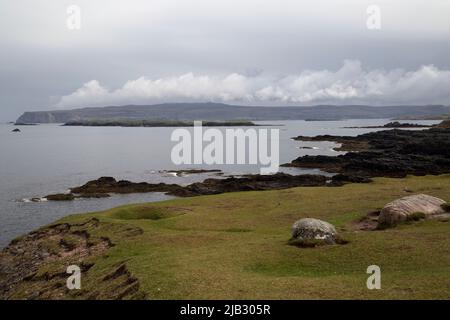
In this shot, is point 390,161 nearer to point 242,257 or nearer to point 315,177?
point 315,177

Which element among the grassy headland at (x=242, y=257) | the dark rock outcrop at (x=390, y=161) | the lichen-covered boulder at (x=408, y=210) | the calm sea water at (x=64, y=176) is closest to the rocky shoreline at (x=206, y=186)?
the calm sea water at (x=64, y=176)

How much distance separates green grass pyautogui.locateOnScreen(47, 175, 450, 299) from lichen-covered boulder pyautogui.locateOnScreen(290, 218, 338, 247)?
0.83 metres

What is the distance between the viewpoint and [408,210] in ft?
124

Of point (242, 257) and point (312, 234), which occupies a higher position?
point (312, 234)

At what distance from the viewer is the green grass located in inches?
865

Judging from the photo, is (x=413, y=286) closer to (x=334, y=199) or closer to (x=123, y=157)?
(x=334, y=199)

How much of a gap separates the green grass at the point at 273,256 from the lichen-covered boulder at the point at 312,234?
83 cm

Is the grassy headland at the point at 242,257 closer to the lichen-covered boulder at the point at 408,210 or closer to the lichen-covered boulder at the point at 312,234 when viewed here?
the lichen-covered boulder at the point at 312,234

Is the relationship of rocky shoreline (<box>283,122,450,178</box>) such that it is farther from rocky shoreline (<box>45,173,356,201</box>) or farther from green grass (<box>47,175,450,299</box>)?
green grass (<box>47,175,450,299</box>)

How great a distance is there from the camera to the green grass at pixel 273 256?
2197cm

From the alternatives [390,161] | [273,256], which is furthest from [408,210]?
[390,161]

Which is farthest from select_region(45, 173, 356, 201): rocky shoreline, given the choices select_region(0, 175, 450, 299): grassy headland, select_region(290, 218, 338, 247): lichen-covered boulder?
select_region(290, 218, 338, 247): lichen-covered boulder

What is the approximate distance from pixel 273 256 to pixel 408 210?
14.5m

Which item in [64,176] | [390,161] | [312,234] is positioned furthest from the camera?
[64,176]
